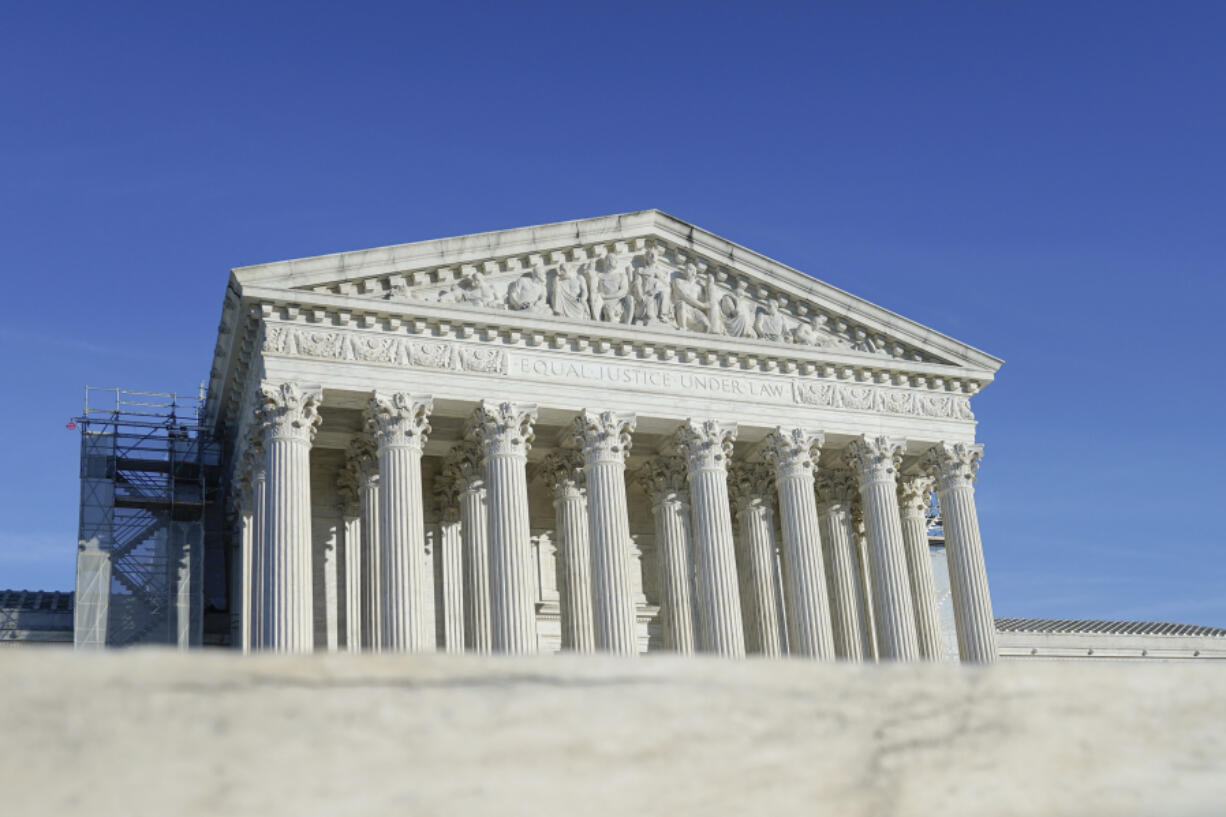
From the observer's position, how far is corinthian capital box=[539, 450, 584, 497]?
37.9 metres

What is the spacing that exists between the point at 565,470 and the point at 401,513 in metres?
6.78

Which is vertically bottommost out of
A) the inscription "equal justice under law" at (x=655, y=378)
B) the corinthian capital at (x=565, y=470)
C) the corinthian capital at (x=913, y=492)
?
the corinthian capital at (x=913, y=492)

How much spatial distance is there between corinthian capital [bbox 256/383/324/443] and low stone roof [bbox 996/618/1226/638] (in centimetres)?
3421

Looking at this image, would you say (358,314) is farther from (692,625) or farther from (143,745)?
(143,745)

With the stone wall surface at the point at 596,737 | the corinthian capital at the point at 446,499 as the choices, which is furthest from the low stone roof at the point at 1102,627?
the stone wall surface at the point at 596,737

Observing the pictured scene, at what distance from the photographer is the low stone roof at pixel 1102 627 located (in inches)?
2252

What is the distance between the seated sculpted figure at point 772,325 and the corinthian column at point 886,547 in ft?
12.6

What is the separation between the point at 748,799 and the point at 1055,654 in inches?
2103

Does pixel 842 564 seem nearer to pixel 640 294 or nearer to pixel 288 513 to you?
pixel 640 294

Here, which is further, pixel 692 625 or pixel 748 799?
pixel 692 625

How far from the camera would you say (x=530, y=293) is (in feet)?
119

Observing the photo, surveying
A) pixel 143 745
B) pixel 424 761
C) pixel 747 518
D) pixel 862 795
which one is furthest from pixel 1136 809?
pixel 747 518

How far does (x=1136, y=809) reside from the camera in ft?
12.6

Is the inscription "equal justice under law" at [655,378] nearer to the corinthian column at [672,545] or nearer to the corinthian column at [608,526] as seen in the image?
the corinthian column at [608,526]
